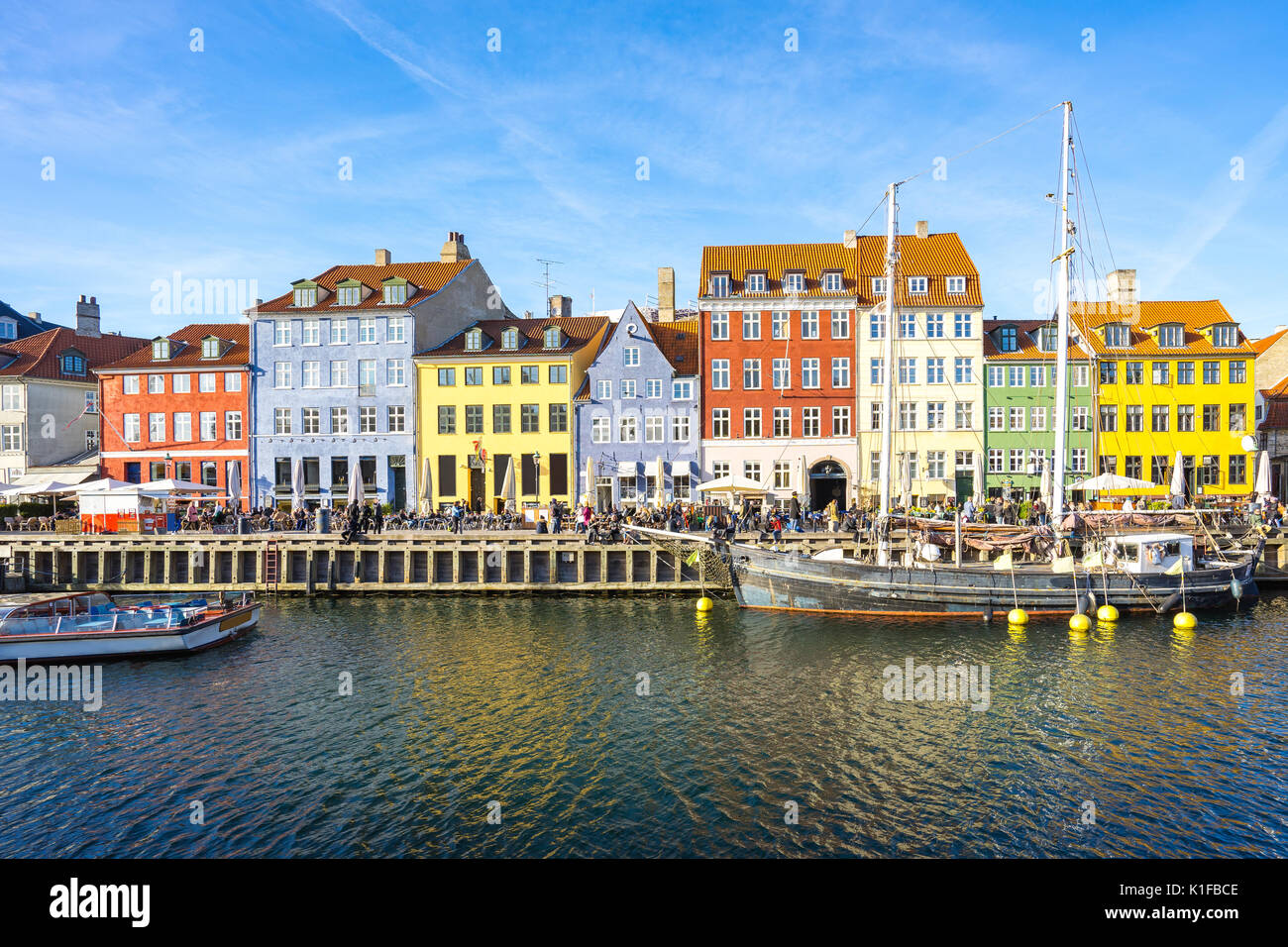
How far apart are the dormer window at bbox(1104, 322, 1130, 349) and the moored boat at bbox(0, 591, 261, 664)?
52.9m

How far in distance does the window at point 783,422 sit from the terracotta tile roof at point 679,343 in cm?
589

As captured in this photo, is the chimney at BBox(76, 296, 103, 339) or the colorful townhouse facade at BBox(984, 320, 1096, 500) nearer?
the colorful townhouse facade at BBox(984, 320, 1096, 500)

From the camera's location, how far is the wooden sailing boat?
31438 millimetres

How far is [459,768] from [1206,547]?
34959 millimetres

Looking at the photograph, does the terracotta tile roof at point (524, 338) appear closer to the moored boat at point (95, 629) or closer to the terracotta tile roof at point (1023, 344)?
the terracotta tile roof at point (1023, 344)

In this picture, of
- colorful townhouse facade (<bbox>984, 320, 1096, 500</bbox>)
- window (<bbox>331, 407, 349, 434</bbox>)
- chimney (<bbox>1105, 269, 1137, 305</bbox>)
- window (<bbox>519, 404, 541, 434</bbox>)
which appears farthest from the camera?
chimney (<bbox>1105, 269, 1137, 305</bbox>)

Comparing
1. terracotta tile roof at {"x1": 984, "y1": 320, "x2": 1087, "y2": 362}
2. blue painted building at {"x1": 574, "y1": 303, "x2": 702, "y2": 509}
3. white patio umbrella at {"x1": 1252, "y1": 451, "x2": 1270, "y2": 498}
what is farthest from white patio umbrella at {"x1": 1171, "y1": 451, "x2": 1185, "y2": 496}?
blue painted building at {"x1": 574, "y1": 303, "x2": 702, "y2": 509}

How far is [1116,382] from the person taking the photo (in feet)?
169

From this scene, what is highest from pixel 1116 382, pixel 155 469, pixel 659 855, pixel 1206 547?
pixel 1116 382

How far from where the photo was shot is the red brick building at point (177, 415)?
5453cm

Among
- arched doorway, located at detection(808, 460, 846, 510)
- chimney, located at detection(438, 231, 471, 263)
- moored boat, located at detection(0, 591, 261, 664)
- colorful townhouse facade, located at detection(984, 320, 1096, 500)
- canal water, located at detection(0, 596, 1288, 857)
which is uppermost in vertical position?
chimney, located at detection(438, 231, 471, 263)

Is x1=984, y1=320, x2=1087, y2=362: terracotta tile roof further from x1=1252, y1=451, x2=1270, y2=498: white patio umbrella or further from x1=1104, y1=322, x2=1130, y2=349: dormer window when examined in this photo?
x1=1252, y1=451, x2=1270, y2=498: white patio umbrella
